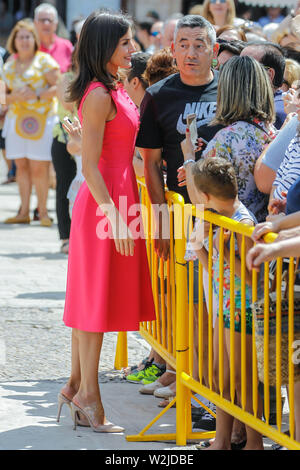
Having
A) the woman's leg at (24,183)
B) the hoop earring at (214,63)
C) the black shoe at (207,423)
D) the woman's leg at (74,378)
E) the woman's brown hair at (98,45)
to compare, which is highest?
the woman's brown hair at (98,45)

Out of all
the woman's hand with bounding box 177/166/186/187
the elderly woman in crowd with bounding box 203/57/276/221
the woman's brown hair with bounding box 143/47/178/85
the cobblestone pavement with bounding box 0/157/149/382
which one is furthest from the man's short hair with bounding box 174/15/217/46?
the cobblestone pavement with bounding box 0/157/149/382

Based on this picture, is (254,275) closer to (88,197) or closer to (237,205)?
(237,205)

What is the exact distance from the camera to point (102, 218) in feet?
14.7

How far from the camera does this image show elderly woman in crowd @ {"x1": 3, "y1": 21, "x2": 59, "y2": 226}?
10875 mm

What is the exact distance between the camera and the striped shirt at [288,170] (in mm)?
3980

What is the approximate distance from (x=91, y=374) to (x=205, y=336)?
27.4 inches

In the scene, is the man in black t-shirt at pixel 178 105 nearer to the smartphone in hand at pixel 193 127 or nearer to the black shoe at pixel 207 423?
the smartphone in hand at pixel 193 127

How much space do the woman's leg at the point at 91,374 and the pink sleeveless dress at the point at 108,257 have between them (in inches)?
3.4

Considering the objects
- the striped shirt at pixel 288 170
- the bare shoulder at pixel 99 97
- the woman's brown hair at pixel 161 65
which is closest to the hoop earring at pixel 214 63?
the woman's brown hair at pixel 161 65

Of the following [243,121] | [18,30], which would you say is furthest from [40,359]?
[18,30]

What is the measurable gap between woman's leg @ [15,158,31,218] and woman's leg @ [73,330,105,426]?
676 cm

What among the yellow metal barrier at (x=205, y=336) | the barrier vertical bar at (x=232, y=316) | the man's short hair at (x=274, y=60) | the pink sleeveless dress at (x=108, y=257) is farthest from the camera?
the man's short hair at (x=274, y=60)

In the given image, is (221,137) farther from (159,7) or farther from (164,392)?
(159,7)

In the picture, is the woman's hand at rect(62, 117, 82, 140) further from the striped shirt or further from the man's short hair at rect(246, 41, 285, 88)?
the striped shirt
